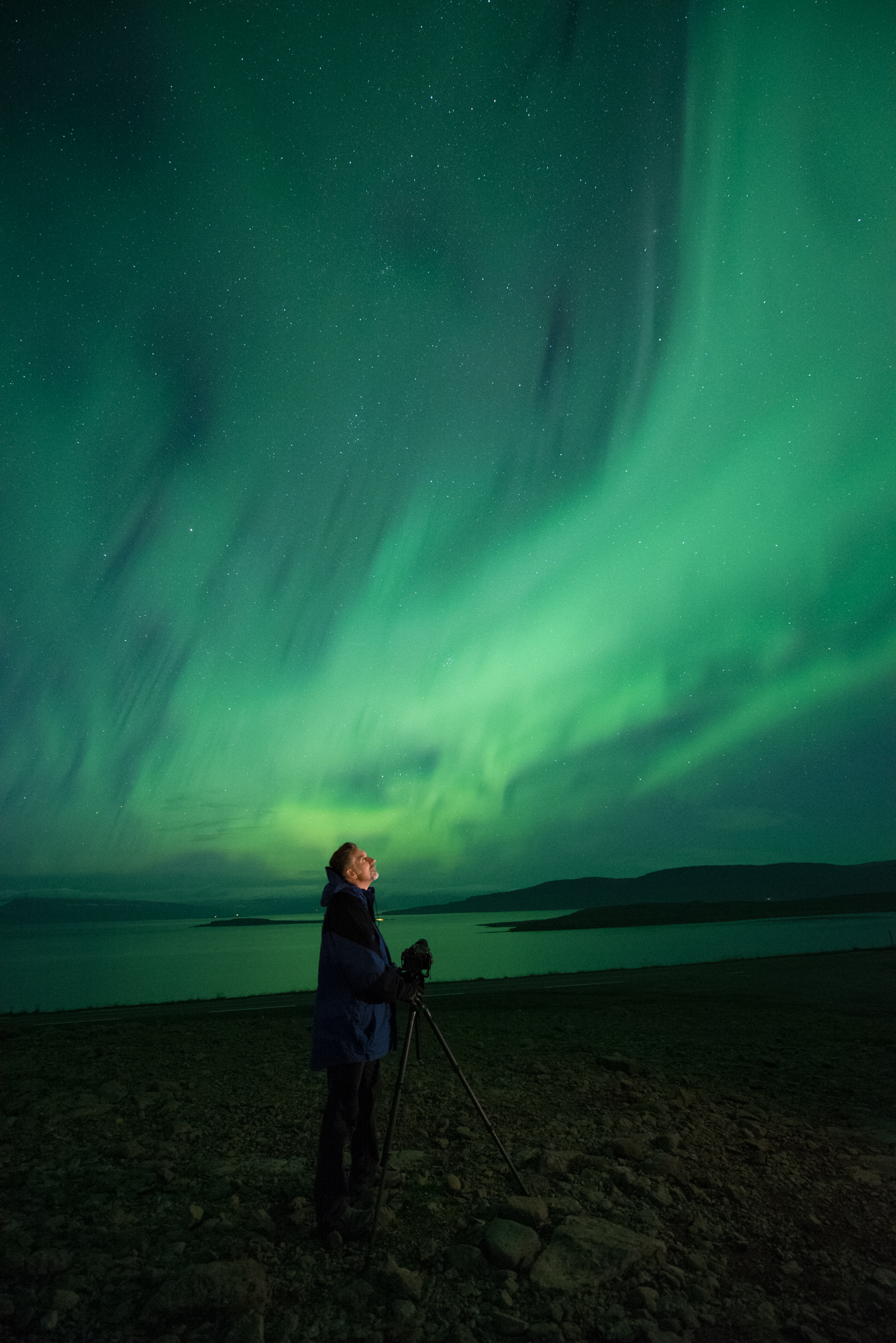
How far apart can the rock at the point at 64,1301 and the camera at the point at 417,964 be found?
246cm

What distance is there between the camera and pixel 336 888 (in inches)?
208

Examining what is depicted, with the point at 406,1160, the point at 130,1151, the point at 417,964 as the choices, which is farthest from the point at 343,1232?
the point at 130,1151

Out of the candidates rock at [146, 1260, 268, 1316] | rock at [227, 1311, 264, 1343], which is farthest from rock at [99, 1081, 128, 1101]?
rock at [227, 1311, 264, 1343]

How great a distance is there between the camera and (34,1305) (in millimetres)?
4160

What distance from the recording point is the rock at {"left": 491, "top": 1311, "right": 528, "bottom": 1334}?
3945 millimetres

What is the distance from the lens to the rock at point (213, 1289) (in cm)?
414

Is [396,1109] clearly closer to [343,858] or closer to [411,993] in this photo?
[411,993]

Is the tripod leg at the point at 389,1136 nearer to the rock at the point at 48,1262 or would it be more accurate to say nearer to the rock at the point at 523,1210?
the rock at the point at 523,1210

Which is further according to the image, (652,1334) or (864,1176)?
(864,1176)

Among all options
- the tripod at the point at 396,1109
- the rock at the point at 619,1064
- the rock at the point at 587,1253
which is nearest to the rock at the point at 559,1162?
the tripod at the point at 396,1109

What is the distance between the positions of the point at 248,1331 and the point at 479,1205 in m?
1.93

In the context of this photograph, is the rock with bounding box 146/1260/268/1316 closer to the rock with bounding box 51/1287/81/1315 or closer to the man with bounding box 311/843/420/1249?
the rock with bounding box 51/1287/81/1315

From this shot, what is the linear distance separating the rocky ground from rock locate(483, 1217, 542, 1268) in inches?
0.5

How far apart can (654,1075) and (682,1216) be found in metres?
3.93
